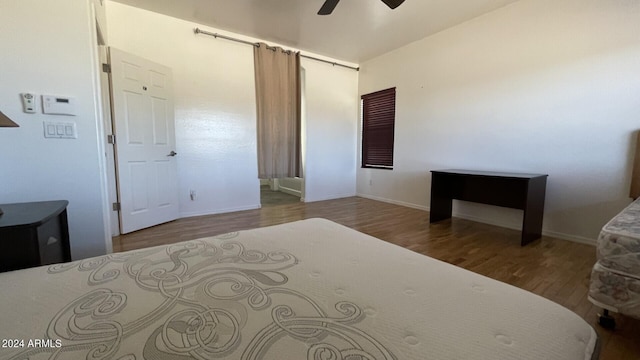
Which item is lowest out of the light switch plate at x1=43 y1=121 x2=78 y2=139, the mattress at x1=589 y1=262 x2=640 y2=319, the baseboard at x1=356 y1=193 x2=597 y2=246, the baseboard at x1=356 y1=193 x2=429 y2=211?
the baseboard at x1=356 y1=193 x2=597 y2=246

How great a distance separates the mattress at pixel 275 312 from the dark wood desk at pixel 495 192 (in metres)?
2.43

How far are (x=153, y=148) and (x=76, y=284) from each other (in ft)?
9.48

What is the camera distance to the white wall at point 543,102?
2596 mm

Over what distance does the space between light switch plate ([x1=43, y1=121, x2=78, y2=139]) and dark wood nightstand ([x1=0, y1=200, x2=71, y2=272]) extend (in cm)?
52

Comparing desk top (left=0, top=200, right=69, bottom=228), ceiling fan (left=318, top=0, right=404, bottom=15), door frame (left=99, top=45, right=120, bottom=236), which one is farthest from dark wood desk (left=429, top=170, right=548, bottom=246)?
door frame (left=99, top=45, right=120, bottom=236)

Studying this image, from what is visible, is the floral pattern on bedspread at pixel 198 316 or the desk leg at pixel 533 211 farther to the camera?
the desk leg at pixel 533 211

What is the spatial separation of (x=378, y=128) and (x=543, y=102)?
2.51 m

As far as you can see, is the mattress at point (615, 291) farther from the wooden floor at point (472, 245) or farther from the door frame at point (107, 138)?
the door frame at point (107, 138)

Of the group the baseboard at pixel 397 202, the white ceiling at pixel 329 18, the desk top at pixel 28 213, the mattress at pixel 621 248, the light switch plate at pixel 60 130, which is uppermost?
the white ceiling at pixel 329 18

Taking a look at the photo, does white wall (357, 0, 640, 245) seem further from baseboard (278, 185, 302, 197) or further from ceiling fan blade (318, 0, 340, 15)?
baseboard (278, 185, 302, 197)

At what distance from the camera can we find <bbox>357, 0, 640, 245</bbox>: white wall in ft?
8.52

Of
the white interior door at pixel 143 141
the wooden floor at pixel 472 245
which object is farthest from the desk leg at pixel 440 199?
the white interior door at pixel 143 141

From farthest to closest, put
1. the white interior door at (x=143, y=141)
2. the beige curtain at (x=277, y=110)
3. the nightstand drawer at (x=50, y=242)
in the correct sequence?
1. the beige curtain at (x=277, y=110)
2. the white interior door at (x=143, y=141)
3. the nightstand drawer at (x=50, y=242)

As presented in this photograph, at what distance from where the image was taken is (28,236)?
128 centimetres
